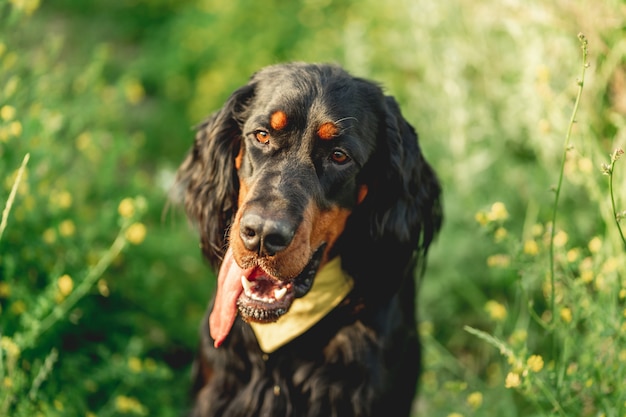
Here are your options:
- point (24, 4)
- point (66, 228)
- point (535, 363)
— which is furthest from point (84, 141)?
point (535, 363)

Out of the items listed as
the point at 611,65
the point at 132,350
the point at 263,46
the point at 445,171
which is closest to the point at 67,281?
the point at 132,350

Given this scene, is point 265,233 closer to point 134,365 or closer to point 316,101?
point 316,101

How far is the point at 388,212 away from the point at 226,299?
0.69 metres

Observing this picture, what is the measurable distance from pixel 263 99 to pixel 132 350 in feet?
4.27

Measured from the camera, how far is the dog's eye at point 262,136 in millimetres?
2434

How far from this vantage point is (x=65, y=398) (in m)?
2.87

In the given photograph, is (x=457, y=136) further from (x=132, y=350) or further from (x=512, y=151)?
(x=132, y=350)

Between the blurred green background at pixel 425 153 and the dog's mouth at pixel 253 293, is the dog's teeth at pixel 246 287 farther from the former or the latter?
the blurred green background at pixel 425 153

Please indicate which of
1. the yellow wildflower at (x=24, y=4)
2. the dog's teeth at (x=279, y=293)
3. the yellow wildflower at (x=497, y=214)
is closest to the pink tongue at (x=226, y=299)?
the dog's teeth at (x=279, y=293)

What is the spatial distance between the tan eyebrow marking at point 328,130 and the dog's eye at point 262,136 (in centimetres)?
19

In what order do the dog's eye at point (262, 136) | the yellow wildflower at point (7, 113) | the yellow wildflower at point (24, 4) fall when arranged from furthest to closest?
the yellow wildflower at point (24, 4), the yellow wildflower at point (7, 113), the dog's eye at point (262, 136)

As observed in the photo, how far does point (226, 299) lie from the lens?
2389 millimetres

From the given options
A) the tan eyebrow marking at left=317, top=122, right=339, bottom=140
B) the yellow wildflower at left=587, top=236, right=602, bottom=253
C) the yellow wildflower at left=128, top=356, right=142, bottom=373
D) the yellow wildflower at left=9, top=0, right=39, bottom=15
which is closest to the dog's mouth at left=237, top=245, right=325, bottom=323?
the tan eyebrow marking at left=317, top=122, right=339, bottom=140

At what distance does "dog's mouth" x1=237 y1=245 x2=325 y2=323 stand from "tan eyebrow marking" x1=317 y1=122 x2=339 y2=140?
0.40 meters
